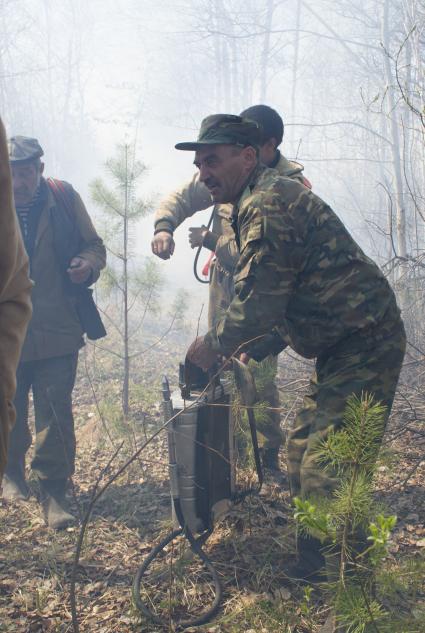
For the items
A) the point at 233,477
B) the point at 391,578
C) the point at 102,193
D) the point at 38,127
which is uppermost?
the point at 38,127

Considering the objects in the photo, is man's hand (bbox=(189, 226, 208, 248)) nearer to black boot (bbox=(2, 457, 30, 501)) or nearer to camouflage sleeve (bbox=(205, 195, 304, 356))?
camouflage sleeve (bbox=(205, 195, 304, 356))

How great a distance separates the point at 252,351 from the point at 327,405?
2.93 feet

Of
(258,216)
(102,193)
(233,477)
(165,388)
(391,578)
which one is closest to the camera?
(391,578)

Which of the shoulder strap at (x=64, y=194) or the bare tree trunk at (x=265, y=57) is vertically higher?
the bare tree trunk at (x=265, y=57)

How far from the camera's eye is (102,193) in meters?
6.11

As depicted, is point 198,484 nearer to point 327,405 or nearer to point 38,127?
point 327,405

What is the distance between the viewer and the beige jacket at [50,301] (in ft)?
13.4

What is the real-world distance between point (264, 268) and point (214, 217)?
216cm

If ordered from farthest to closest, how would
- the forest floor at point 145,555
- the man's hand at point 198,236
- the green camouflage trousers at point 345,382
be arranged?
the man's hand at point 198,236, the forest floor at point 145,555, the green camouflage trousers at point 345,382

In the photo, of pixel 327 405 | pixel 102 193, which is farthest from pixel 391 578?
pixel 102 193

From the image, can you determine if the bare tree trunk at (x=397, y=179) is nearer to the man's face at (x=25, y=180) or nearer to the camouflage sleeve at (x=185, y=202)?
the camouflage sleeve at (x=185, y=202)

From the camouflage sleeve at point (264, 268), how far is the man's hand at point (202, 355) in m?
0.24

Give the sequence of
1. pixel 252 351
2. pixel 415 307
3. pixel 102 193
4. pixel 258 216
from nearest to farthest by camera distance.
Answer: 1. pixel 258 216
2. pixel 252 351
3. pixel 102 193
4. pixel 415 307

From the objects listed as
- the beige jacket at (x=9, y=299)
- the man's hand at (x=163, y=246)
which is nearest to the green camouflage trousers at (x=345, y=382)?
the beige jacket at (x=9, y=299)
